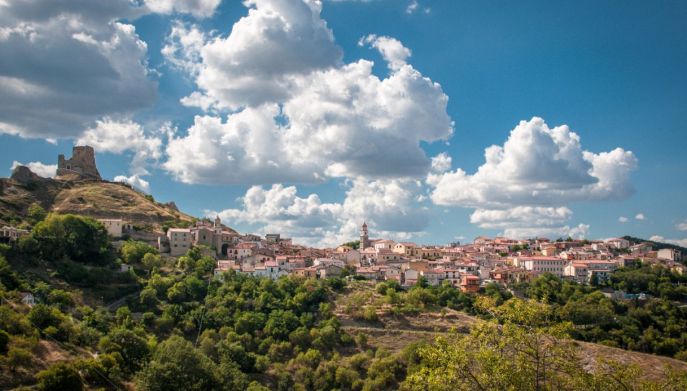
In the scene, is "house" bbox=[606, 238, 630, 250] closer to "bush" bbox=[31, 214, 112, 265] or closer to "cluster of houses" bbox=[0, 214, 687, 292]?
"cluster of houses" bbox=[0, 214, 687, 292]

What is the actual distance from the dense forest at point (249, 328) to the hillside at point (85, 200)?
15.1 metres

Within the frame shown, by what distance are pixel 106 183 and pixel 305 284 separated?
47985 mm

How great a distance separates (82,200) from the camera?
75.8m

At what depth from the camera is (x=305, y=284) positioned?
5584 centimetres

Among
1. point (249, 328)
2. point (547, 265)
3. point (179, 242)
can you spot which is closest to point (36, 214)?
point (179, 242)

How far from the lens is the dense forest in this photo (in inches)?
573

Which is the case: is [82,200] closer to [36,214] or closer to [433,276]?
[36,214]

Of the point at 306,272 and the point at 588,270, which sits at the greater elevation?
A: the point at 588,270

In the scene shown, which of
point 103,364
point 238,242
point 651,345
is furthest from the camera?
point 238,242

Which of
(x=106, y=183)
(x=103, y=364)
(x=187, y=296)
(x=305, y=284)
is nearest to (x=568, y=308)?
(x=305, y=284)

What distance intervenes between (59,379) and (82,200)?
55.4 meters

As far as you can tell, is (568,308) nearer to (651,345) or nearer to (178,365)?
(651,345)

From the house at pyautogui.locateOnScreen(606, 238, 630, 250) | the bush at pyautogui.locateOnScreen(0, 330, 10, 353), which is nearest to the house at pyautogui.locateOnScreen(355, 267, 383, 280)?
the bush at pyautogui.locateOnScreen(0, 330, 10, 353)

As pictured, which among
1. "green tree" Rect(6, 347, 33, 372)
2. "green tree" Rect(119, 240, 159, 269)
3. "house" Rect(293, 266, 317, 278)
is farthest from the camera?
"house" Rect(293, 266, 317, 278)
